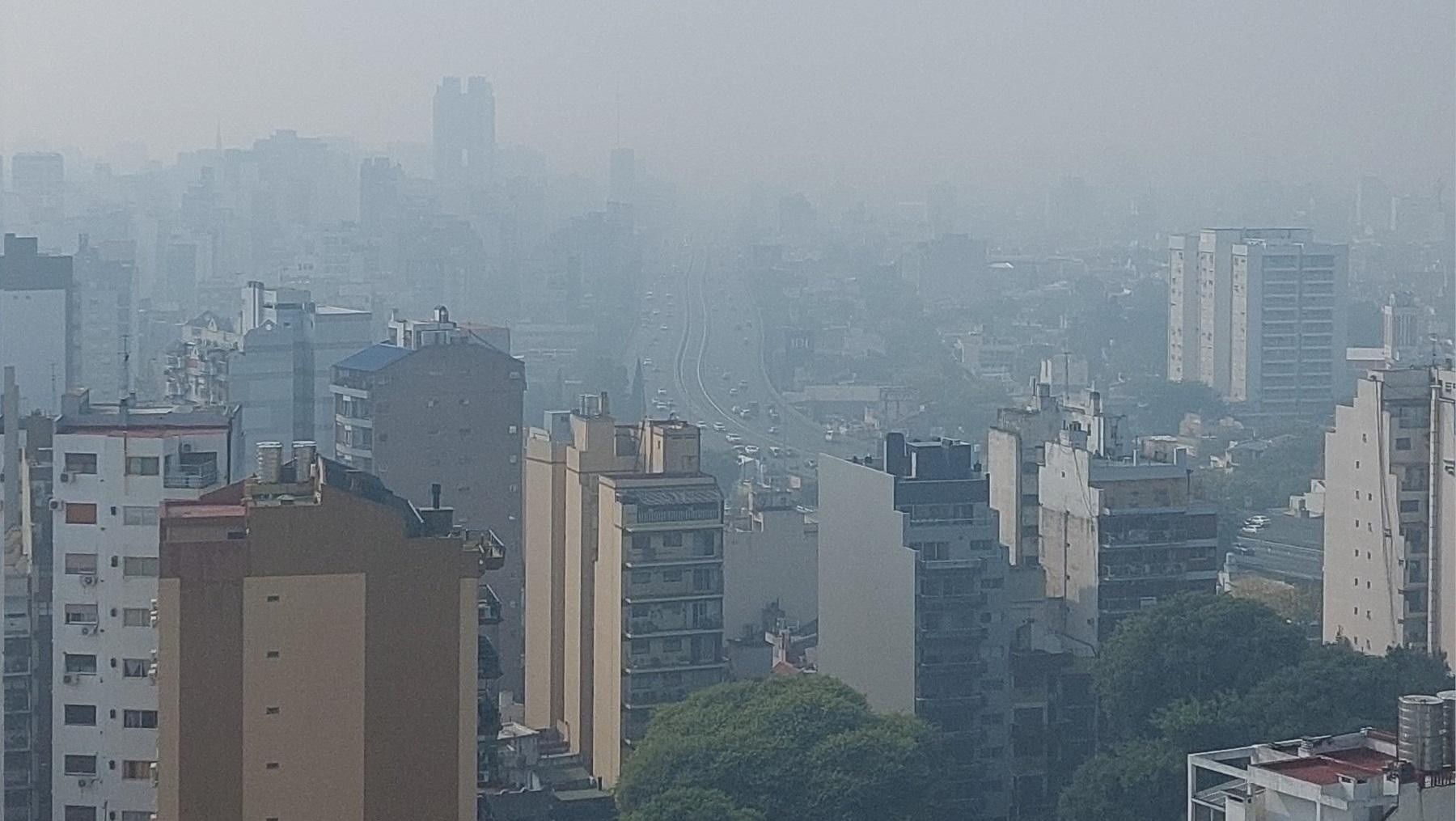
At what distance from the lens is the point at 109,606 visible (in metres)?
3.13

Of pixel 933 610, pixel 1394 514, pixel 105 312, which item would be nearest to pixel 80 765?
pixel 933 610

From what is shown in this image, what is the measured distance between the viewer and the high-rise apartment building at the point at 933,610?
4629mm

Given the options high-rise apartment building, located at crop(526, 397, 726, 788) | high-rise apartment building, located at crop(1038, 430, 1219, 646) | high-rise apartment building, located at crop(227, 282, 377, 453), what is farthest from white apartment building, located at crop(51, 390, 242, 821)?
high-rise apartment building, located at crop(227, 282, 377, 453)

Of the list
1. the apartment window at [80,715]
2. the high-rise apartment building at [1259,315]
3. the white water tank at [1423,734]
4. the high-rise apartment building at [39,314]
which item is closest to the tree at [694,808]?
the apartment window at [80,715]

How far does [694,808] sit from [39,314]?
351cm

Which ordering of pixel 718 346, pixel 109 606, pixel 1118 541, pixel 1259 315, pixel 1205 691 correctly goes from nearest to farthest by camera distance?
pixel 109 606
pixel 1205 691
pixel 1118 541
pixel 718 346
pixel 1259 315

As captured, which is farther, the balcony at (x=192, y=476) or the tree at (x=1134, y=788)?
the tree at (x=1134, y=788)

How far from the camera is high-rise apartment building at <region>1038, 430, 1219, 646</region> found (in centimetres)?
503

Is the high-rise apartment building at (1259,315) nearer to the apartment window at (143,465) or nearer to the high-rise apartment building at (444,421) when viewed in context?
the high-rise apartment building at (444,421)

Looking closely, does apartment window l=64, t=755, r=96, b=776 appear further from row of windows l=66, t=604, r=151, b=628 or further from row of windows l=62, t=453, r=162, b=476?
row of windows l=62, t=453, r=162, b=476

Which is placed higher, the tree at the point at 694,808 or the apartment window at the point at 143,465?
the apartment window at the point at 143,465

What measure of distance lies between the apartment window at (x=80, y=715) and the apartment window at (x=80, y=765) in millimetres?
54

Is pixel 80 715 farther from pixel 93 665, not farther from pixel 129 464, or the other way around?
pixel 129 464

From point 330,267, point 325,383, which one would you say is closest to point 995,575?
point 325,383
